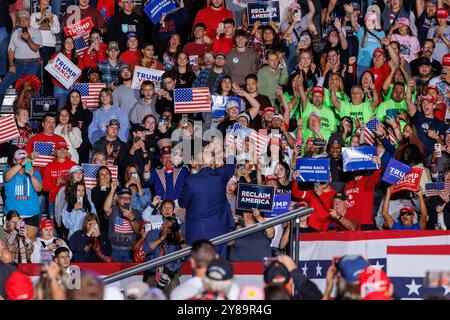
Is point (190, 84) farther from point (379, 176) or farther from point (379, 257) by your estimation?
point (379, 257)

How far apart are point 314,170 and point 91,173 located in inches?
125

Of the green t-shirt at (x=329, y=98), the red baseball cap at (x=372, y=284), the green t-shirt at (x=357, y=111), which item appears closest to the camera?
the red baseball cap at (x=372, y=284)

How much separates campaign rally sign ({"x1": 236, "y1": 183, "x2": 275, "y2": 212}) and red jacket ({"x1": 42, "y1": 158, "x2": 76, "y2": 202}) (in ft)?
11.0

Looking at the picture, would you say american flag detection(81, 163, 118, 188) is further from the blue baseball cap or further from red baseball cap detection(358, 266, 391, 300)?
red baseball cap detection(358, 266, 391, 300)

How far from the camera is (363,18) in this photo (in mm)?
23312

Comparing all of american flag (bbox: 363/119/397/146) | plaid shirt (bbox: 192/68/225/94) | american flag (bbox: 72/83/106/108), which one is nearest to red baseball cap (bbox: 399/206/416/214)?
american flag (bbox: 363/119/397/146)

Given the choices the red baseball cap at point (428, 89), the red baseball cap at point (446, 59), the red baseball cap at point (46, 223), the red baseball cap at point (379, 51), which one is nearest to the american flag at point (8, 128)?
the red baseball cap at point (46, 223)

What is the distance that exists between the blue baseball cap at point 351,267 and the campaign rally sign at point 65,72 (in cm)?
1034

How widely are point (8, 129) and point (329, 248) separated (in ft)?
21.7

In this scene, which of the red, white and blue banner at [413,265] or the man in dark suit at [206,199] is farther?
the man in dark suit at [206,199]

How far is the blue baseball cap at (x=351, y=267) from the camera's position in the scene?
12.3 meters

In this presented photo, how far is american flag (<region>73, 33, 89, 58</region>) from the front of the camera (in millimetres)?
22891

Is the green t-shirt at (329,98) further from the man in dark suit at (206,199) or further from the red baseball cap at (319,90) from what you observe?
the man in dark suit at (206,199)
